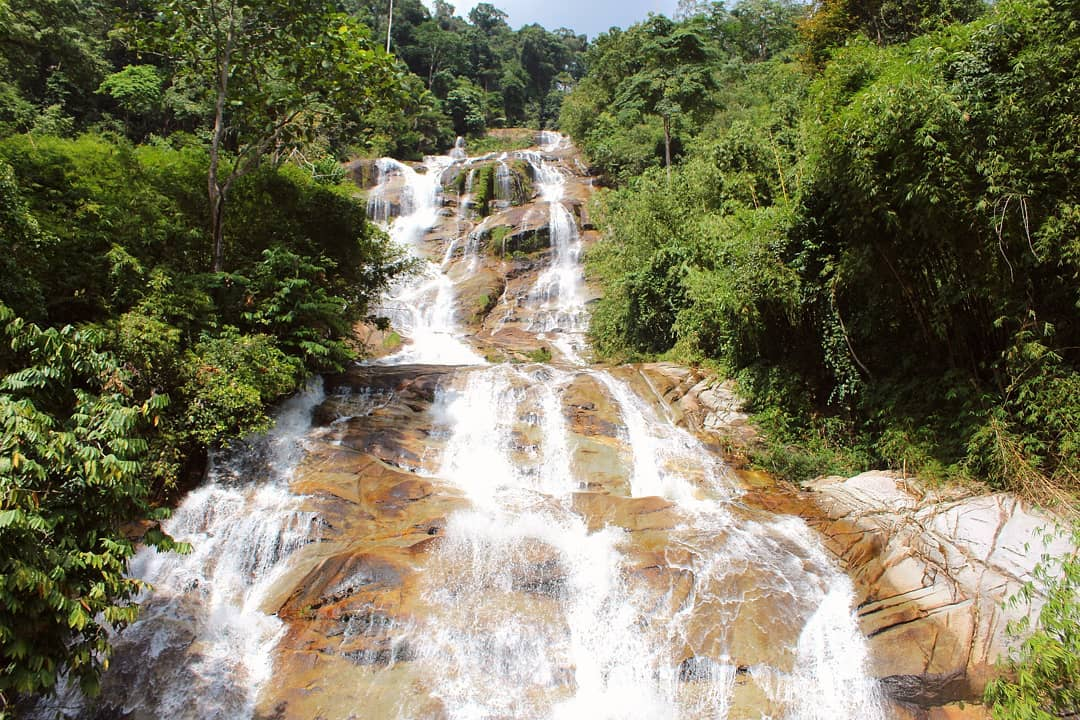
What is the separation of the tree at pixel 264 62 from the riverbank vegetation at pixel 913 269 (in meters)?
8.09

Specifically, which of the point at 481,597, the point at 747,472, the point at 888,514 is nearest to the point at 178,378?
the point at 481,597

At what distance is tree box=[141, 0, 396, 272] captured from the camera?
10.1 metres

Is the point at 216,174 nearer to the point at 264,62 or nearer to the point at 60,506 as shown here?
the point at 264,62

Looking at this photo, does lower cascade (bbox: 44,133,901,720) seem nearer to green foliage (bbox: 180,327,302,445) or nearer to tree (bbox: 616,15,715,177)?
green foliage (bbox: 180,327,302,445)

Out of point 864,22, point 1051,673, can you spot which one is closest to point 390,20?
point 864,22

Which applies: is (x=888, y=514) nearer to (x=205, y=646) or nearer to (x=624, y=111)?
(x=205, y=646)

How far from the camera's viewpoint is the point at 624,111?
27094 millimetres

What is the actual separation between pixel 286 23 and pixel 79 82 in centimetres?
2269

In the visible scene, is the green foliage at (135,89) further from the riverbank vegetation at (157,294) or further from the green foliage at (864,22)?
the green foliage at (864,22)

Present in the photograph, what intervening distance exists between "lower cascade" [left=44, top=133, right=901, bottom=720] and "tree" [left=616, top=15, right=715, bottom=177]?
62.9ft

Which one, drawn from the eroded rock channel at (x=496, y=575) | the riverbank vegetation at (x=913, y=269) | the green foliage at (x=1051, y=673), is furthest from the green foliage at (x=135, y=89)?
the green foliage at (x=1051, y=673)

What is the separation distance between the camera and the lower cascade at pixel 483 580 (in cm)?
568

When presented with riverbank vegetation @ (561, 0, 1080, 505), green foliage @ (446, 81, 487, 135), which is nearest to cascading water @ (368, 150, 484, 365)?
riverbank vegetation @ (561, 0, 1080, 505)

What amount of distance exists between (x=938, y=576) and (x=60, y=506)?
26.7 ft
